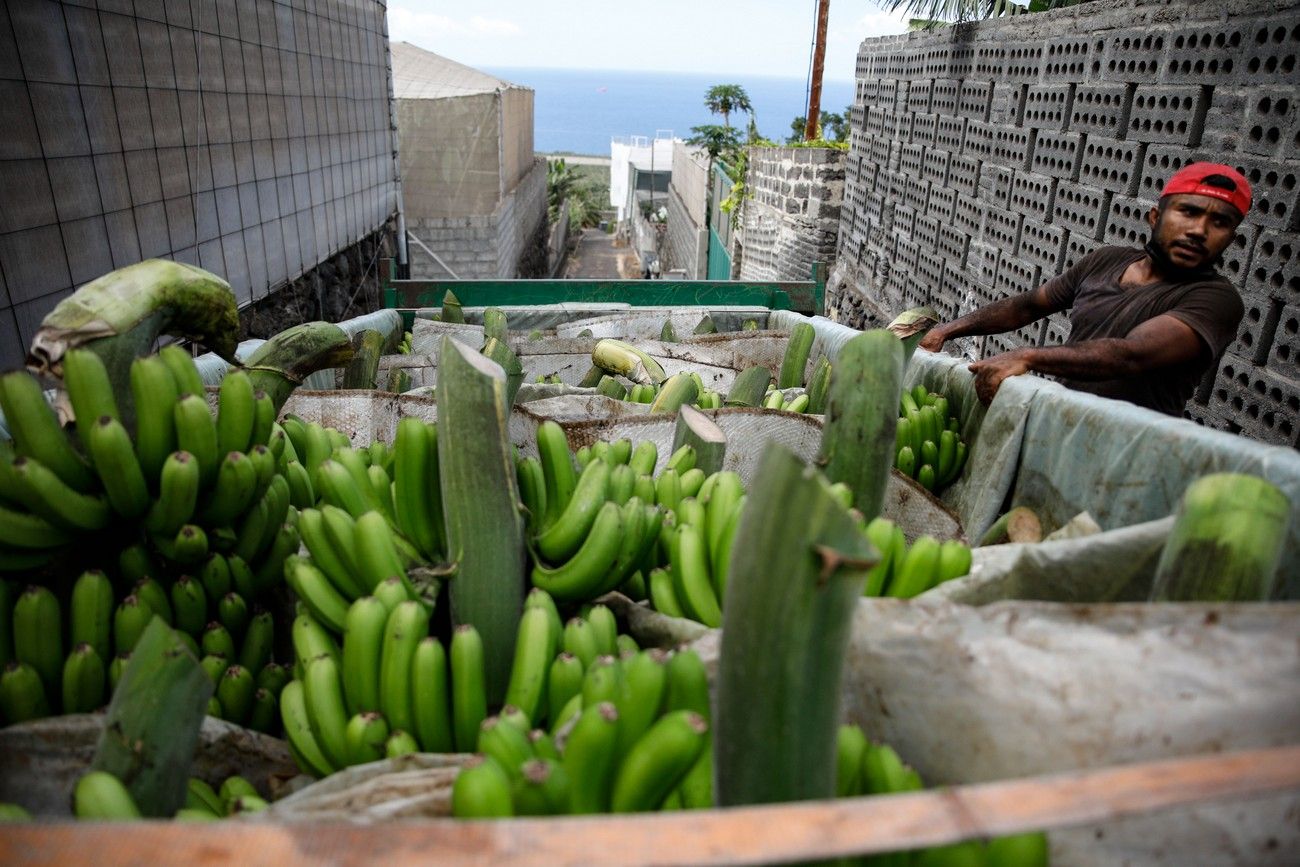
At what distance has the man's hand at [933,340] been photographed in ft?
10.9

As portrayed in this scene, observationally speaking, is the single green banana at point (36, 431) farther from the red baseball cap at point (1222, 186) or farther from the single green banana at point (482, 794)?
the red baseball cap at point (1222, 186)

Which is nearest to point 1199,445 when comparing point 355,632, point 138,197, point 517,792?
point 517,792

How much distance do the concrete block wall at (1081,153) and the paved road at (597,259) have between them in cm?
1843

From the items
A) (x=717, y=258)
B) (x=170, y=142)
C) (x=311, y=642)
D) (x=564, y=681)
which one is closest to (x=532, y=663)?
(x=564, y=681)

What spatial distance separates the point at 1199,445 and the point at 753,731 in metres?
1.53

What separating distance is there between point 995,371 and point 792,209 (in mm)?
8593

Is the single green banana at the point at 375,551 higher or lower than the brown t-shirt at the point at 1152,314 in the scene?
lower

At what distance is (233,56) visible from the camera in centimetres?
545

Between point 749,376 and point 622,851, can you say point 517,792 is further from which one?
point 749,376

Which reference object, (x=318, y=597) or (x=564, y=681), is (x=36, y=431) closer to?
(x=318, y=597)

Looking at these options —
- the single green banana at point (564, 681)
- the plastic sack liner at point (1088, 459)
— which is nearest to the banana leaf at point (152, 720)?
the single green banana at point (564, 681)

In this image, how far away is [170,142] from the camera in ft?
15.3

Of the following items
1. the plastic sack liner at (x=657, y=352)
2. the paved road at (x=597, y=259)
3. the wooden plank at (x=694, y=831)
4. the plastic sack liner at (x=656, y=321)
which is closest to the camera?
the wooden plank at (x=694, y=831)

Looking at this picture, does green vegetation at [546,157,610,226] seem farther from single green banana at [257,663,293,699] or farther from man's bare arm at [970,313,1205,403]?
single green banana at [257,663,293,699]
